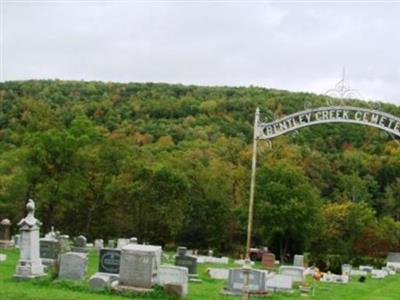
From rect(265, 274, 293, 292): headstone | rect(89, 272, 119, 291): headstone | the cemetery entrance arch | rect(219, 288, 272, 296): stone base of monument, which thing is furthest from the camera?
rect(265, 274, 293, 292): headstone

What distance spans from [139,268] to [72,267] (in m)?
2.55

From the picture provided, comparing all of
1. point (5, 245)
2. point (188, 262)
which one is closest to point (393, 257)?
point (188, 262)

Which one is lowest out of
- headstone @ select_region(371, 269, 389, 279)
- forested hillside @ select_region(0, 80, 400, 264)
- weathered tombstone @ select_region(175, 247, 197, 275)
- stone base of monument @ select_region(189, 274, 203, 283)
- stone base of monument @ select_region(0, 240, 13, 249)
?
headstone @ select_region(371, 269, 389, 279)

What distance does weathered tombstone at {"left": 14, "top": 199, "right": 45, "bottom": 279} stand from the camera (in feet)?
65.7

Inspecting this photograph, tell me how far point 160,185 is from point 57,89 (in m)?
50.0

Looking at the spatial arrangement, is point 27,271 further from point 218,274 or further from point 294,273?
point 294,273

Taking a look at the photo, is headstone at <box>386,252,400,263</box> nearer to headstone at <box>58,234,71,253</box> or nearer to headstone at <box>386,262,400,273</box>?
headstone at <box>386,262,400,273</box>

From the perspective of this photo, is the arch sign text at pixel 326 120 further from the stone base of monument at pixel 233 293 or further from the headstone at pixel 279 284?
the headstone at pixel 279 284

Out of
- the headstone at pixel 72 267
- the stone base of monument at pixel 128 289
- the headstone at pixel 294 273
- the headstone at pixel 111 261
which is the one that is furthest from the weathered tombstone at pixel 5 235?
the stone base of monument at pixel 128 289

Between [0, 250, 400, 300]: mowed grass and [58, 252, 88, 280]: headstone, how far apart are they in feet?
1.56

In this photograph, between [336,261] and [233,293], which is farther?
[336,261]

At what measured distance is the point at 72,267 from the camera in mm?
20125

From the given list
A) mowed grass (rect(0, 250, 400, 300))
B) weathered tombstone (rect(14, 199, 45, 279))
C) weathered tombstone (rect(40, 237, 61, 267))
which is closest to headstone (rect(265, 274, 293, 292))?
mowed grass (rect(0, 250, 400, 300))

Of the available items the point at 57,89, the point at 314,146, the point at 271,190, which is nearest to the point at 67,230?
the point at 271,190
